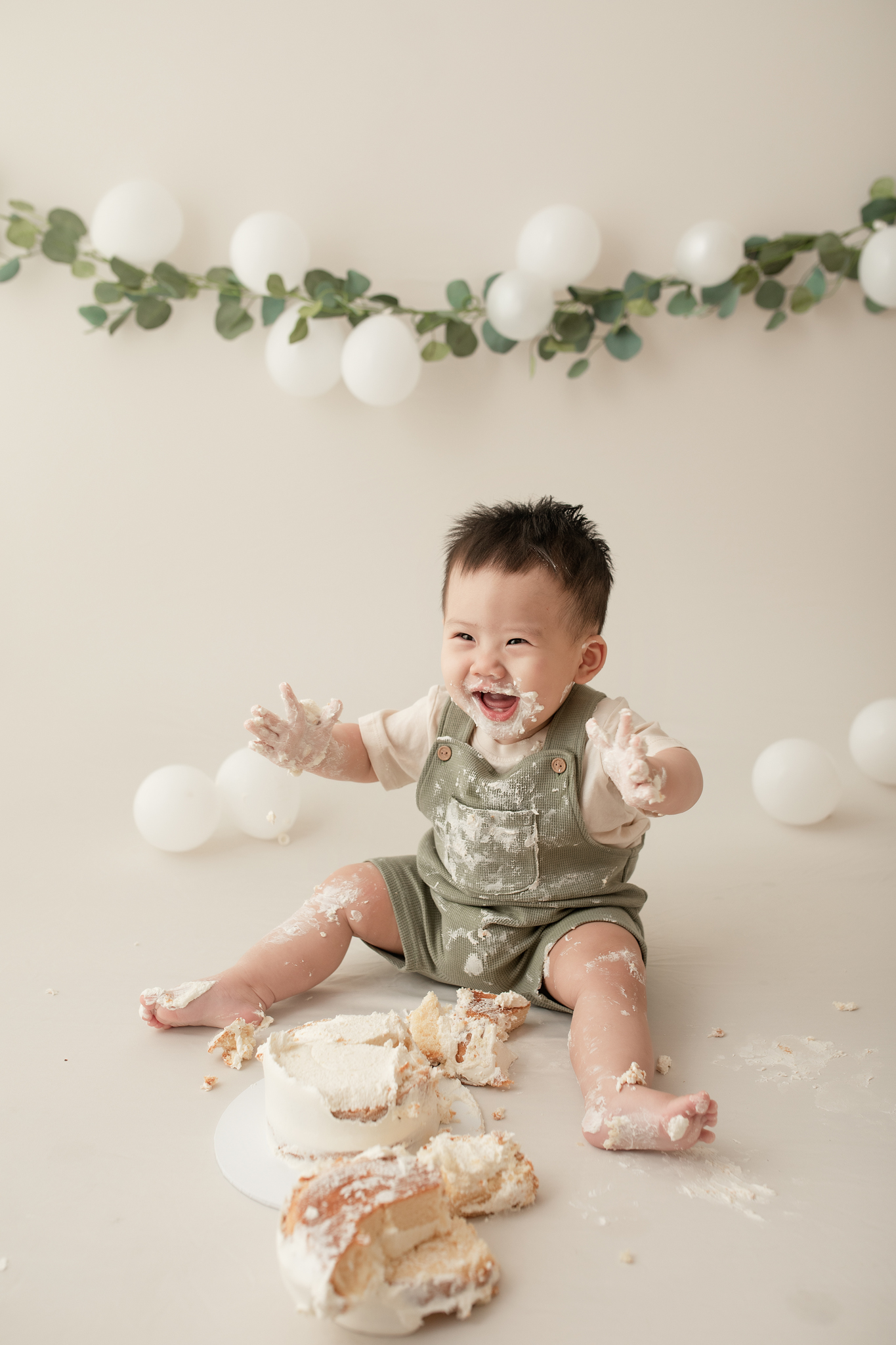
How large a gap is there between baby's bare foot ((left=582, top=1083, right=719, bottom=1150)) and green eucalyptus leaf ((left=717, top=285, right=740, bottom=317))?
1.86 m

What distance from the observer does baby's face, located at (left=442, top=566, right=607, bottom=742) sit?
1399 mm

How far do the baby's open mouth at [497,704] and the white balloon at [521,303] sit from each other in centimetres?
115

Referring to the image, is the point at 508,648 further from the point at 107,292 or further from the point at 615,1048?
the point at 107,292

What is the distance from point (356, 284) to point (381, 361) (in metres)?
0.25

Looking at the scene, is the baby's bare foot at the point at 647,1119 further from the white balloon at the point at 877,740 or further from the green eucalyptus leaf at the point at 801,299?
the green eucalyptus leaf at the point at 801,299

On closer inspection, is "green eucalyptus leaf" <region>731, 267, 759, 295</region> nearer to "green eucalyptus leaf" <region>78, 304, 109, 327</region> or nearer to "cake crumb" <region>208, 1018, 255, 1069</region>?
"green eucalyptus leaf" <region>78, 304, 109, 327</region>

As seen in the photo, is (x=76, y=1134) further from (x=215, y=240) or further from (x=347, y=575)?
(x=215, y=240)

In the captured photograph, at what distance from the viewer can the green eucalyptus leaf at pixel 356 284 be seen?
2.37 meters

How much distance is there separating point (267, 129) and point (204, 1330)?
2.29 metres

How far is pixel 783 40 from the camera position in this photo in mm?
2449

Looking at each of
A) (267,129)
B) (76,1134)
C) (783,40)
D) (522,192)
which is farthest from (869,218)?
(76,1134)

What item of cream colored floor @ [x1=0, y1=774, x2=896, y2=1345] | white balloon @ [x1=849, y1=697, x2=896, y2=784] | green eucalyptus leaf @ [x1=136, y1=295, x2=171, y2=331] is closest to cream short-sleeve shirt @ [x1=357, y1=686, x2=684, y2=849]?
cream colored floor @ [x1=0, y1=774, x2=896, y2=1345]

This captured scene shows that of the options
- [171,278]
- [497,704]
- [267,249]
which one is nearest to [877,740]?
[497,704]

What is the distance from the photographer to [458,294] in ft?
7.93
